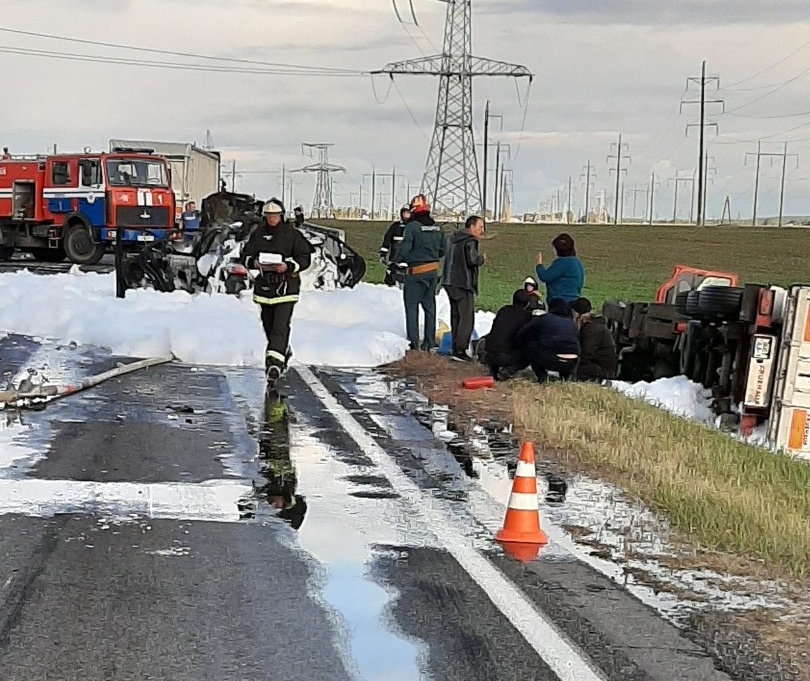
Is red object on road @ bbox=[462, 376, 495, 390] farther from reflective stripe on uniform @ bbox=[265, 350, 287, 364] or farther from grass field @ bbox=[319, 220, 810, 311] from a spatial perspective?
grass field @ bbox=[319, 220, 810, 311]

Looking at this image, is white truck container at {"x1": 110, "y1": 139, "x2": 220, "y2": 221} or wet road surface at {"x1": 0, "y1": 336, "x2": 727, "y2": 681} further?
white truck container at {"x1": 110, "y1": 139, "x2": 220, "y2": 221}

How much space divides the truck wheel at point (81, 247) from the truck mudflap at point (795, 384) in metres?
24.9

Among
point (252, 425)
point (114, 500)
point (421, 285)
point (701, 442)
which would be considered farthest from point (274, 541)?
point (421, 285)

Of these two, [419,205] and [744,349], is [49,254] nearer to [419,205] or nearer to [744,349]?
[419,205]

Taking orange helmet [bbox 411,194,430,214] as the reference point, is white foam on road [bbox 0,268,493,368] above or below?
below

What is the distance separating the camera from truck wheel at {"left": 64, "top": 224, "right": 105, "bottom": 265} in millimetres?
34688

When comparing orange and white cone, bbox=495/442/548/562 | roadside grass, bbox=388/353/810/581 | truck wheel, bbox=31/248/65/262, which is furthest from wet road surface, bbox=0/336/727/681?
truck wheel, bbox=31/248/65/262

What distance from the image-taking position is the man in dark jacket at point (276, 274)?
13266 millimetres

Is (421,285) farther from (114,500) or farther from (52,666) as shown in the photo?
(52,666)

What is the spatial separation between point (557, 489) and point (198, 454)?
2.50m

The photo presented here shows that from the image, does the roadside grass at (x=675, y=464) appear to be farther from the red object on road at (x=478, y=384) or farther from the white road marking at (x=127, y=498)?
the white road marking at (x=127, y=498)

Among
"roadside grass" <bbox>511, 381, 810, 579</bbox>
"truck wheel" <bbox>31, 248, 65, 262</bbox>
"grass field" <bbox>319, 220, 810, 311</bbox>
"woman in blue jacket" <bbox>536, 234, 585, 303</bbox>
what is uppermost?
"woman in blue jacket" <bbox>536, 234, 585, 303</bbox>

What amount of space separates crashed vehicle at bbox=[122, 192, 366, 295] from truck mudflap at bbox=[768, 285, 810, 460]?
11.4m

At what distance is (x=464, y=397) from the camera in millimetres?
12906
